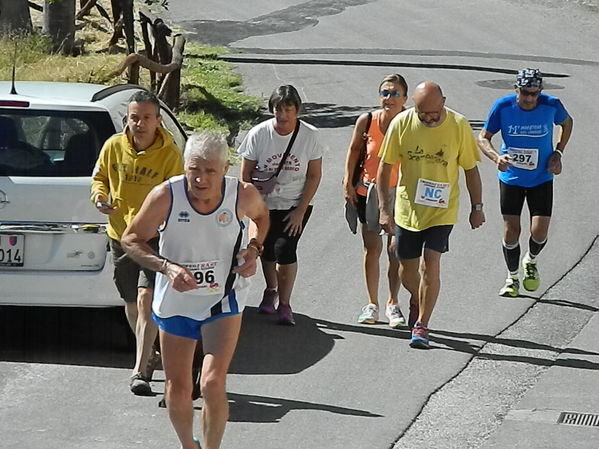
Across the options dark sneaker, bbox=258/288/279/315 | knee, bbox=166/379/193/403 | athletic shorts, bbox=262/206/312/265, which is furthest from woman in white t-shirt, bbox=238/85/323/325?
knee, bbox=166/379/193/403

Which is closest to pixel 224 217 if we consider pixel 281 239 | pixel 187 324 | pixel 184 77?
pixel 187 324

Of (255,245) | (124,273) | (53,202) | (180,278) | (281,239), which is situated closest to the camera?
(180,278)

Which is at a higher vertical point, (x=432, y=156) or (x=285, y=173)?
(x=432, y=156)

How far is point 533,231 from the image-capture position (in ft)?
36.9

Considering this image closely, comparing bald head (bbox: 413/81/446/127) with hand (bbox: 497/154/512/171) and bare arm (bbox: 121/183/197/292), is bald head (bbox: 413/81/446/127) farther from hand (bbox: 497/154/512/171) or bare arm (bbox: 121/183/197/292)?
bare arm (bbox: 121/183/197/292)

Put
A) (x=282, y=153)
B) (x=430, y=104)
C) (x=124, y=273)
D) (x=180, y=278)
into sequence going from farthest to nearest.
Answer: (x=282, y=153)
(x=430, y=104)
(x=124, y=273)
(x=180, y=278)

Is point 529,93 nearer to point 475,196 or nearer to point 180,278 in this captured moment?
point 475,196

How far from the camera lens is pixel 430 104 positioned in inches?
366

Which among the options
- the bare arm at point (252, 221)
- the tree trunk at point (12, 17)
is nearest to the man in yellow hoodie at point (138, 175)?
the bare arm at point (252, 221)

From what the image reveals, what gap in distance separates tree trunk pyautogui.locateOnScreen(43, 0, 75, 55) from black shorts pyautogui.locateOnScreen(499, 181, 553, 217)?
Answer: 1169 centimetres

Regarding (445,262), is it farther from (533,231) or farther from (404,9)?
(404,9)

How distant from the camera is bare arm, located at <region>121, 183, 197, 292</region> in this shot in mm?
6598

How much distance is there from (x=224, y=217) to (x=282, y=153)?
10.5 ft

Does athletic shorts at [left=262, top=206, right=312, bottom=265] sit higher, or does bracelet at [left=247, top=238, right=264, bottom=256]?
bracelet at [left=247, top=238, right=264, bottom=256]
